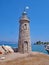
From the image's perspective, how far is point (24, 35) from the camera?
993 inches

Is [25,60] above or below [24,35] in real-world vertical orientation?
below

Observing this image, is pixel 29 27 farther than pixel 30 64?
Yes

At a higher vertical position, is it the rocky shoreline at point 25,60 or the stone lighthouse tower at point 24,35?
the stone lighthouse tower at point 24,35

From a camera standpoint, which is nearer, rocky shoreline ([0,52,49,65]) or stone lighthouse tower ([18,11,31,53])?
rocky shoreline ([0,52,49,65])

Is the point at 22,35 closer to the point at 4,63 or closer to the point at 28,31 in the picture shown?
the point at 28,31

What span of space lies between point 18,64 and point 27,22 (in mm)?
10584

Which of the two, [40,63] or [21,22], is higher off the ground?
[21,22]

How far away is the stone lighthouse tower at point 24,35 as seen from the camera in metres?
25.3

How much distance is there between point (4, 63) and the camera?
17.0 m

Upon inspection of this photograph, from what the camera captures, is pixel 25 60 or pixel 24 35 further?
pixel 24 35

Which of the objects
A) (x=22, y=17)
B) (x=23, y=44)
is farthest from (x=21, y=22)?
(x=23, y=44)

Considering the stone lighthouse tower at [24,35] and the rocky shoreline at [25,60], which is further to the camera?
the stone lighthouse tower at [24,35]

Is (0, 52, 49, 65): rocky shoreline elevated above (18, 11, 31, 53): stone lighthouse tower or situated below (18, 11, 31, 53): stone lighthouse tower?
below

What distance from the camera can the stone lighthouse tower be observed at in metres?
25.3
